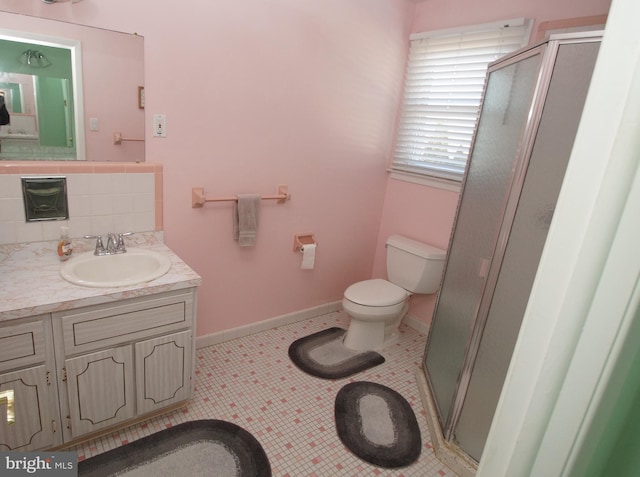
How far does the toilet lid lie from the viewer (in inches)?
98.4

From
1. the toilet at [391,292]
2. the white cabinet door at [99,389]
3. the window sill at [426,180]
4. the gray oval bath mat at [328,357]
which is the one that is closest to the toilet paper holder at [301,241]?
the toilet at [391,292]

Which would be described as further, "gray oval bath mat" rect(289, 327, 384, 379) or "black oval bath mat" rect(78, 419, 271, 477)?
"gray oval bath mat" rect(289, 327, 384, 379)

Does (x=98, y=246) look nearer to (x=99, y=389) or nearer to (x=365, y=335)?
(x=99, y=389)

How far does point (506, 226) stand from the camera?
1550mm

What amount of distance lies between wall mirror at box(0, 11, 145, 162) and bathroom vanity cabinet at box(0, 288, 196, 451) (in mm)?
770

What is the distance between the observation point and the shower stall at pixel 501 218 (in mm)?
1344

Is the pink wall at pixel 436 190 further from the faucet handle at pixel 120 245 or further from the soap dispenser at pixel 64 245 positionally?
the soap dispenser at pixel 64 245

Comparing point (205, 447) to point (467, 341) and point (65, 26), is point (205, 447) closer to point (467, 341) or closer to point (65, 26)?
point (467, 341)

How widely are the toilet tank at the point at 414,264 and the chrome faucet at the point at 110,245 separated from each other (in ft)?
5.80

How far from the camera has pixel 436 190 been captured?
275cm

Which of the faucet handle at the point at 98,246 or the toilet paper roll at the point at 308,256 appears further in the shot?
the toilet paper roll at the point at 308,256

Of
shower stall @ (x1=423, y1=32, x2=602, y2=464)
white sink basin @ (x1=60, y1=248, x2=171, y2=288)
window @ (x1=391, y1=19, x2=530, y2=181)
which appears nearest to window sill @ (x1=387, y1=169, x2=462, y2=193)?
window @ (x1=391, y1=19, x2=530, y2=181)

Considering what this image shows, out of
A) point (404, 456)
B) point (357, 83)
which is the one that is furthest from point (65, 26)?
point (404, 456)

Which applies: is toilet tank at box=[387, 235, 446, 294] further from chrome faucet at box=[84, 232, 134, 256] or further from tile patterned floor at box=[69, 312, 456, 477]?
chrome faucet at box=[84, 232, 134, 256]
